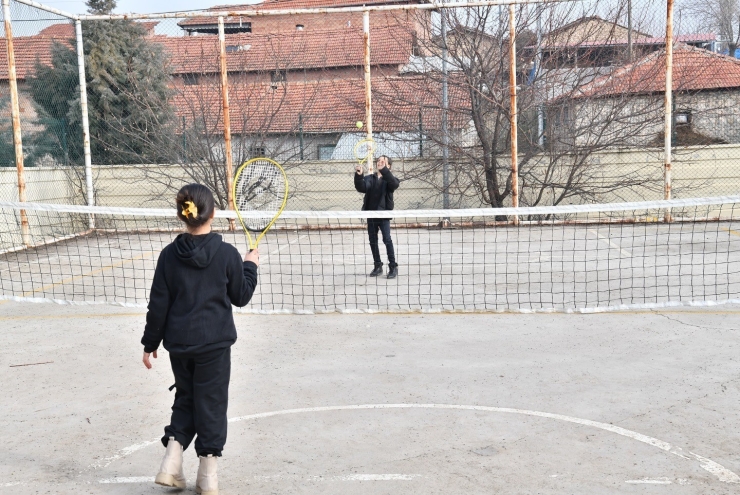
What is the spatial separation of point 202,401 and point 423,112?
14.7 meters

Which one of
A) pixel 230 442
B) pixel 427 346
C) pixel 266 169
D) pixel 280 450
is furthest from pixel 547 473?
pixel 266 169

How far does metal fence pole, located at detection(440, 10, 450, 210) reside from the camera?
707 inches

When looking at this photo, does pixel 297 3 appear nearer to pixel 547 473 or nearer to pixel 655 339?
pixel 655 339

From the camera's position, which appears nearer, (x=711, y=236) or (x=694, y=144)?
(x=711, y=236)

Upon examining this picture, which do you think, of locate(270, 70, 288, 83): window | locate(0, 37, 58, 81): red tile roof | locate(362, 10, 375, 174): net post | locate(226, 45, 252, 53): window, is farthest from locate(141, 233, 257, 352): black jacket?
locate(226, 45, 252, 53): window

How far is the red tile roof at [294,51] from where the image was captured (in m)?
19.0

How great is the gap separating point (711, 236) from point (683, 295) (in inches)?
236

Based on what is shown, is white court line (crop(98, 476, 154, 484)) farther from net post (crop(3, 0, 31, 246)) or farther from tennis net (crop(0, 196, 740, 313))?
net post (crop(3, 0, 31, 246))

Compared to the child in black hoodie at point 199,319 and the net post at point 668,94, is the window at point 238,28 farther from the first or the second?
the child in black hoodie at point 199,319

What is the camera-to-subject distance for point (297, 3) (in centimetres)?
3838

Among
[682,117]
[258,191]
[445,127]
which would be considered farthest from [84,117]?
[682,117]

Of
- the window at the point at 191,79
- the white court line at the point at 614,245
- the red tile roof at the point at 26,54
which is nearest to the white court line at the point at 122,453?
the white court line at the point at 614,245

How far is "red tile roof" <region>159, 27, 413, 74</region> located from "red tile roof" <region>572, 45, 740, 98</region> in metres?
4.28

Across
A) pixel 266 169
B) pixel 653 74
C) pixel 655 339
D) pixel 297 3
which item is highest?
pixel 297 3
